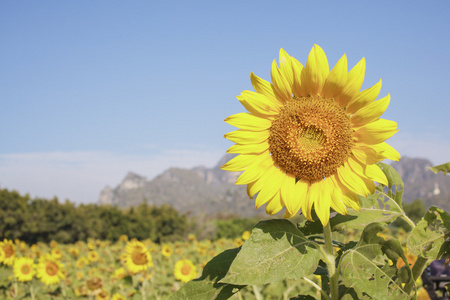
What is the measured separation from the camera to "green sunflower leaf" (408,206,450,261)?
160cm

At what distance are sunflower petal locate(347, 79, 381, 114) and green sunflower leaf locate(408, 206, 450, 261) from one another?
494mm

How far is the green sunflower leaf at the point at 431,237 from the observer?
1.60m

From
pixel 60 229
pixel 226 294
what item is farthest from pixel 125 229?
pixel 226 294

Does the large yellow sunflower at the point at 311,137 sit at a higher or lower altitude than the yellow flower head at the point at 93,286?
higher

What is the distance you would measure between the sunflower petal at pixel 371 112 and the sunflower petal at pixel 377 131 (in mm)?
24

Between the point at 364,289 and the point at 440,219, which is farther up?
the point at 440,219

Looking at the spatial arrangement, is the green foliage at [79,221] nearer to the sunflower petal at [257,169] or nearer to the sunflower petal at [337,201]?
the sunflower petal at [257,169]

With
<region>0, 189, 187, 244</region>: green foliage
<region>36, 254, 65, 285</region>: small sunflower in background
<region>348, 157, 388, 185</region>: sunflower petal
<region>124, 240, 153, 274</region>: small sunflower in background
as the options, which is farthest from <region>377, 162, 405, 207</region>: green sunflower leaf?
<region>0, 189, 187, 244</region>: green foliage

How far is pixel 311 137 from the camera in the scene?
1757mm

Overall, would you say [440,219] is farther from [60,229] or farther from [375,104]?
[60,229]

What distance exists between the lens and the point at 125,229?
→ 35625mm

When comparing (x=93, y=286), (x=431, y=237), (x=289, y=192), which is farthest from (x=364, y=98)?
(x=93, y=286)

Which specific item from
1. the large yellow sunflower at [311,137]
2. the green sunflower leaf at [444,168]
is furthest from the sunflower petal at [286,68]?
the green sunflower leaf at [444,168]

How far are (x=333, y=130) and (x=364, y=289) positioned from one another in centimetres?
61
